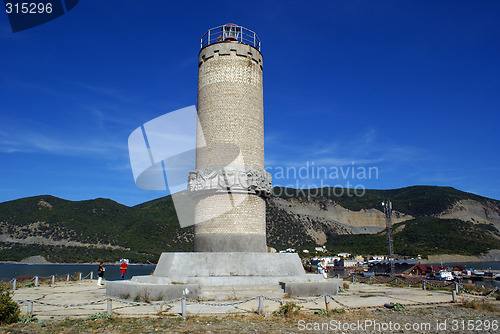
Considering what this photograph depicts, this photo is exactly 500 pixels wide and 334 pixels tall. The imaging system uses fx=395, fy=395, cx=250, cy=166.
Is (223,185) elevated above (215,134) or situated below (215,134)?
below

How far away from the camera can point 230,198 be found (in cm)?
1578

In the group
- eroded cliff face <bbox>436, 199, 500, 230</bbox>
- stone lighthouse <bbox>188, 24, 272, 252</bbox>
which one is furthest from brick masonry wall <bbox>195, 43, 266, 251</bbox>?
eroded cliff face <bbox>436, 199, 500, 230</bbox>

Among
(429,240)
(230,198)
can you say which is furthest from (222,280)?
(429,240)

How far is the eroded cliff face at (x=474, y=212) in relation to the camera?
16862cm

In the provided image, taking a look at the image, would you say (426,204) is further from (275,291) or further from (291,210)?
(275,291)

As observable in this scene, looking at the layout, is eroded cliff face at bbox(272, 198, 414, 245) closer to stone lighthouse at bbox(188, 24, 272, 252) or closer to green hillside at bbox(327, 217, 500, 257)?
green hillside at bbox(327, 217, 500, 257)

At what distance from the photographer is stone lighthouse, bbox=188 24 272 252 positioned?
15602mm

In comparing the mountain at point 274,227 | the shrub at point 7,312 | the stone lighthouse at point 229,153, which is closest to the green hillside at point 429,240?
the mountain at point 274,227

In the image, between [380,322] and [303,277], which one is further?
[303,277]

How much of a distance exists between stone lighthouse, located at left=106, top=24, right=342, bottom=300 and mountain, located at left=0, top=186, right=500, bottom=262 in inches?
3092

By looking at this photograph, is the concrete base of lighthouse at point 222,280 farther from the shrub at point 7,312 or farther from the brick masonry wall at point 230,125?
the shrub at point 7,312

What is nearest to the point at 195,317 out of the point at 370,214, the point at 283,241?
the point at 283,241

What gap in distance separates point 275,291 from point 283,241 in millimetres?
102512

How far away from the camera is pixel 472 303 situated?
1245 cm
